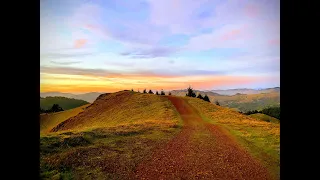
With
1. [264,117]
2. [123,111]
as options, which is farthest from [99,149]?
[264,117]

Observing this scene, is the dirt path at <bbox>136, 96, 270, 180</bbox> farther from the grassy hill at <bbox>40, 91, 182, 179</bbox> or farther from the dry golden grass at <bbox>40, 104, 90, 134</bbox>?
the dry golden grass at <bbox>40, 104, 90, 134</bbox>

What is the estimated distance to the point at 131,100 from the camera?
63.7ft

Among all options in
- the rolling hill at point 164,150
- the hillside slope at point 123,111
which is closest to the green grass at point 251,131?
the rolling hill at point 164,150

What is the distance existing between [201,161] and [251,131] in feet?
15.2

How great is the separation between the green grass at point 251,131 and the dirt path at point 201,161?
37 cm

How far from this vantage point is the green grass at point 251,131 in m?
7.47

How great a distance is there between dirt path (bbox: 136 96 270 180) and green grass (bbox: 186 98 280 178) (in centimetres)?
37

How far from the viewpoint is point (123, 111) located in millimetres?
17359

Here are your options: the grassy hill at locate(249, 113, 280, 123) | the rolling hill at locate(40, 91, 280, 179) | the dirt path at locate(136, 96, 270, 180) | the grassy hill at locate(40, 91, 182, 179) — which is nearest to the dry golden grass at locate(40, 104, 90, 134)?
the rolling hill at locate(40, 91, 280, 179)

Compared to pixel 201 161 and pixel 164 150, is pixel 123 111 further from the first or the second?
pixel 201 161
